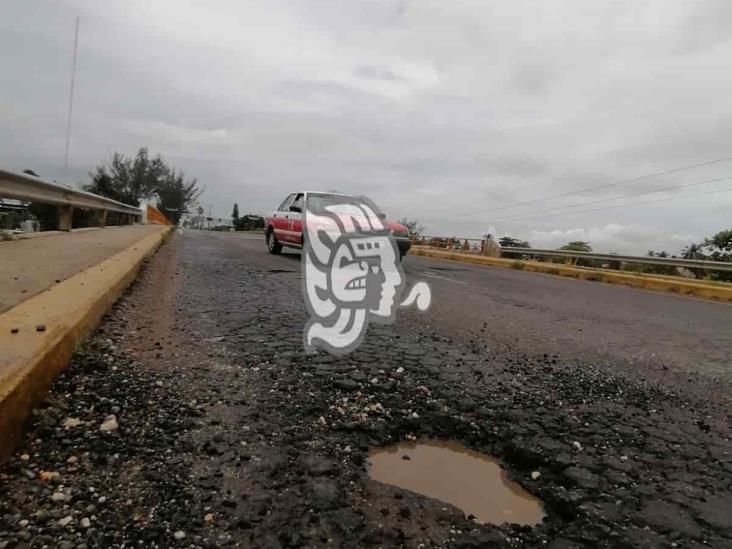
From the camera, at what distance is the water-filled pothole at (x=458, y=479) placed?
1456 mm

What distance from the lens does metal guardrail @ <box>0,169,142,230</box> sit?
586cm

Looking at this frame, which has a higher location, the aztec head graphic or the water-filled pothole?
the aztec head graphic

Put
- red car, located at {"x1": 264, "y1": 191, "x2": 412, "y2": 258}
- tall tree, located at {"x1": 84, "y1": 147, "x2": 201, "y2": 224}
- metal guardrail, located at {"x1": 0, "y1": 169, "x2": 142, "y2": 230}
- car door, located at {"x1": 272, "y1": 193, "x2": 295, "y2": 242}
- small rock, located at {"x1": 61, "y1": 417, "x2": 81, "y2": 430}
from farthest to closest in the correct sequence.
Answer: tall tree, located at {"x1": 84, "y1": 147, "x2": 201, "y2": 224} < car door, located at {"x1": 272, "y1": 193, "x2": 295, "y2": 242} < red car, located at {"x1": 264, "y1": 191, "x2": 412, "y2": 258} < metal guardrail, located at {"x1": 0, "y1": 169, "x2": 142, "y2": 230} < small rock, located at {"x1": 61, "y1": 417, "x2": 81, "y2": 430}

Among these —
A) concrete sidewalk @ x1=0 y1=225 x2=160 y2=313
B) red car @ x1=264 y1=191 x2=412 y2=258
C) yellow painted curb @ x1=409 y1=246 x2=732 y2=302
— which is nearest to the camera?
concrete sidewalk @ x1=0 y1=225 x2=160 y2=313

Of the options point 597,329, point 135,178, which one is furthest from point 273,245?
point 135,178

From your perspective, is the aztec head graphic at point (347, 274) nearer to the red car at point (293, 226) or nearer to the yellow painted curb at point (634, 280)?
the red car at point (293, 226)

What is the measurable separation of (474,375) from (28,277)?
3077mm

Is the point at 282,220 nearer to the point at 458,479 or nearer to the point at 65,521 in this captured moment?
the point at 458,479

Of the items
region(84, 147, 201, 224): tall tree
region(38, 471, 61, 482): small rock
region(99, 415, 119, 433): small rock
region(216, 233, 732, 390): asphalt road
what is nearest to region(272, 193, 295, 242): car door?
region(216, 233, 732, 390): asphalt road

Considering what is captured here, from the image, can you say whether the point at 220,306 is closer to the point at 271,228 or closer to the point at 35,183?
the point at 35,183

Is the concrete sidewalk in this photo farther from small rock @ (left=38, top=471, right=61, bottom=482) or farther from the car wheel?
the car wheel

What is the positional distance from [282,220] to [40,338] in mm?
9021

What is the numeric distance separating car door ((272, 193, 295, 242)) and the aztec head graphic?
755 mm

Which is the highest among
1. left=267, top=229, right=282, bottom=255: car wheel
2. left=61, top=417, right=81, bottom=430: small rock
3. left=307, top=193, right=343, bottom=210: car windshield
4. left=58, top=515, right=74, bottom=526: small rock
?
left=307, top=193, right=343, bottom=210: car windshield
